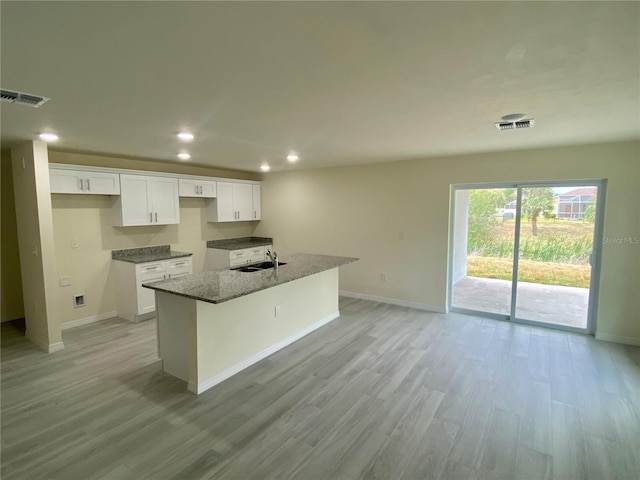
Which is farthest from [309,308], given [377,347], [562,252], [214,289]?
[562,252]

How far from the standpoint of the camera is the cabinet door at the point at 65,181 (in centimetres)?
407

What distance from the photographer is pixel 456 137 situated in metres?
3.48

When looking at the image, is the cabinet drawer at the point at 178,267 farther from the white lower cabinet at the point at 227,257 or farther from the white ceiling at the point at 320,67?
the white ceiling at the point at 320,67

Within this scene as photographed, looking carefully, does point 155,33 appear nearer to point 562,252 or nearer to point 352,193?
point 352,193

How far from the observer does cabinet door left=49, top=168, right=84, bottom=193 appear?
407 centimetres

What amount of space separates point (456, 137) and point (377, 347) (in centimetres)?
258

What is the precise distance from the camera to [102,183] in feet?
14.8

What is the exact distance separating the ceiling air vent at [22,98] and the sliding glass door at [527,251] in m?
4.94

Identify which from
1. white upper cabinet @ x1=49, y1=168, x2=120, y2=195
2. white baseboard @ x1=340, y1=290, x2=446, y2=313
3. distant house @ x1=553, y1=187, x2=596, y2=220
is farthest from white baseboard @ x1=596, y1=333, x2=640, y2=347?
white upper cabinet @ x1=49, y1=168, x2=120, y2=195

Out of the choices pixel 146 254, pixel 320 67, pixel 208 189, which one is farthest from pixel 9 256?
pixel 320 67

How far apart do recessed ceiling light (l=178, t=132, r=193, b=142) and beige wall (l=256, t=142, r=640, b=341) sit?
119 inches

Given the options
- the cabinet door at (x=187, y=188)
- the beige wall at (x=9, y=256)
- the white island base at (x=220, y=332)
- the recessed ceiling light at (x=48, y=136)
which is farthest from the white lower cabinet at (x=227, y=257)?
the recessed ceiling light at (x=48, y=136)

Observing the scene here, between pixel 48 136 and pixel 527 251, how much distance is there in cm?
609

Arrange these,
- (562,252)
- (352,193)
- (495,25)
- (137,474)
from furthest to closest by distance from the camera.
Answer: (352,193) → (562,252) → (137,474) → (495,25)
